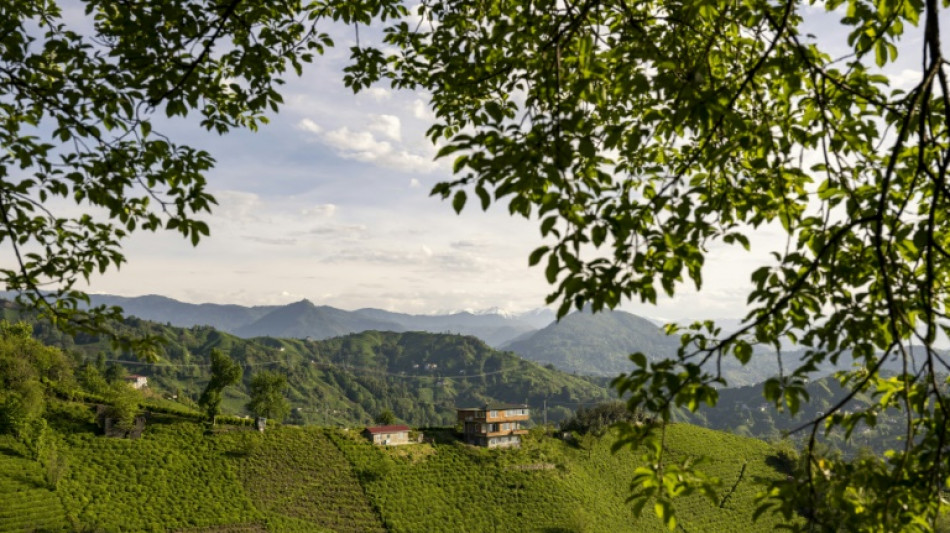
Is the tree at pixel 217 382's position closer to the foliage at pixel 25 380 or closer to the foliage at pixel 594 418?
the foliage at pixel 25 380

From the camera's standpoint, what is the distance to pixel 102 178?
565cm

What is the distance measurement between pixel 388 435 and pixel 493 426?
1344cm

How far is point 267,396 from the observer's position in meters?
73.6

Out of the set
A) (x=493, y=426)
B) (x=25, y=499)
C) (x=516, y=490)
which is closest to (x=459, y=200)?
(x=25, y=499)

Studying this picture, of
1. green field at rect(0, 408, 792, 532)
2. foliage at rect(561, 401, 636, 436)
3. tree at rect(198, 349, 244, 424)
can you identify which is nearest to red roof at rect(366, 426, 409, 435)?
green field at rect(0, 408, 792, 532)

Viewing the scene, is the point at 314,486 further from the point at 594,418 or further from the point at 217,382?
the point at 594,418

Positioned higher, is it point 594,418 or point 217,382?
point 217,382

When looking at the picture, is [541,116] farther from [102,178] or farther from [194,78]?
[102,178]

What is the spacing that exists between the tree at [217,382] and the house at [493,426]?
3001cm

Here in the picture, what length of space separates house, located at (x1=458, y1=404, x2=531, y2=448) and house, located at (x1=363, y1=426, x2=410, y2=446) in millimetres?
8316

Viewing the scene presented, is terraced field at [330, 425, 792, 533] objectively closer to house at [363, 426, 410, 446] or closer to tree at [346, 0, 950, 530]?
house at [363, 426, 410, 446]

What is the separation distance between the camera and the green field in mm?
42062

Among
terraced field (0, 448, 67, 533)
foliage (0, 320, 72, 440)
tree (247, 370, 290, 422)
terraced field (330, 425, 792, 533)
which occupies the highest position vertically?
foliage (0, 320, 72, 440)

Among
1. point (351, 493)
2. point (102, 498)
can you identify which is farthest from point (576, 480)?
point (102, 498)
